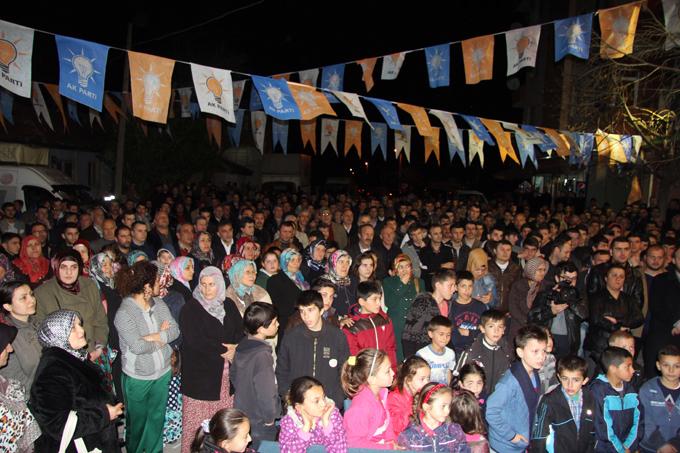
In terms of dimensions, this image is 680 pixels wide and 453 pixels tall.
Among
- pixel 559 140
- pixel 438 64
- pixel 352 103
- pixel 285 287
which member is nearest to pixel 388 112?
pixel 352 103

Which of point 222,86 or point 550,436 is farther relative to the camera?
point 222,86

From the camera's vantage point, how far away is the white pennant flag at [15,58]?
6.40 meters

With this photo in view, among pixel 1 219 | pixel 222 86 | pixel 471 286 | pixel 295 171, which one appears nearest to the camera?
pixel 471 286

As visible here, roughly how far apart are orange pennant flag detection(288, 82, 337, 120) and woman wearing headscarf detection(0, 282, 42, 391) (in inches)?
211

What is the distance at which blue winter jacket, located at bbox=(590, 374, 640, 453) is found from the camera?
4.34m

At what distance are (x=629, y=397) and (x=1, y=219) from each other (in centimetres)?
1072

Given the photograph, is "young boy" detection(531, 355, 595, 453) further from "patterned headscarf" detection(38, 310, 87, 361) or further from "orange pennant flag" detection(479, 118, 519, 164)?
"orange pennant flag" detection(479, 118, 519, 164)

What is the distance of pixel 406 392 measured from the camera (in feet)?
13.8

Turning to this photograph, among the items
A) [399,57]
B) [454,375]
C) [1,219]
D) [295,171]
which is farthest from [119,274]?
[295,171]

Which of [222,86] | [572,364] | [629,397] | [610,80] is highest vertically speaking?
[610,80]

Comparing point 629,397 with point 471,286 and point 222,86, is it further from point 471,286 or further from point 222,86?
point 222,86

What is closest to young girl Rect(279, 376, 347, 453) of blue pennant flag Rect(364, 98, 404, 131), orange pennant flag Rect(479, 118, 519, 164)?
blue pennant flag Rect(364, 98, 404, 131)

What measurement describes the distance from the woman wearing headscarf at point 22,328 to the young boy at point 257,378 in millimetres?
1562

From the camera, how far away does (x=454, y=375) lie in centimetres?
489
